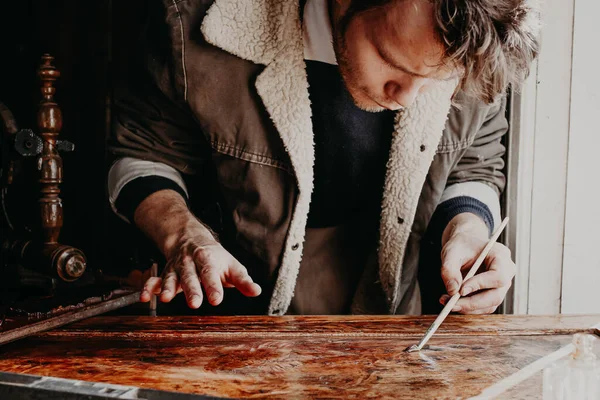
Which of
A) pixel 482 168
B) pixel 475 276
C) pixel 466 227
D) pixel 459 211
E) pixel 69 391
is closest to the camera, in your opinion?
pixel 69 391

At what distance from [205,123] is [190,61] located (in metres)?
0.18

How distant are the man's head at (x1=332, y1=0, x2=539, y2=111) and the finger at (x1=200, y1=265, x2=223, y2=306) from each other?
633 mm

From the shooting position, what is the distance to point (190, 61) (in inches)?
69.8

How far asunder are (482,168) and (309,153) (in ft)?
2.13

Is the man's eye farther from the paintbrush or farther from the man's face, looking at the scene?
the paintbrush

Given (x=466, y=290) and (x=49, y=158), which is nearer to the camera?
(x=466, y=290)

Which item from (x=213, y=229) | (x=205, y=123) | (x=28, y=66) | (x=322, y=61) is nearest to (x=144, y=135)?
(x=205, y=123)

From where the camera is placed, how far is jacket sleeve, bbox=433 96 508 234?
1.94 meters

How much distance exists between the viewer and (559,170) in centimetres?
208

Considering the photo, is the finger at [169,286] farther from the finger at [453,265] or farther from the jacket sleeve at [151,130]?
the finger at [453,265]

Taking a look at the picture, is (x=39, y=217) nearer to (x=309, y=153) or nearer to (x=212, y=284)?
(x=309, y=153)

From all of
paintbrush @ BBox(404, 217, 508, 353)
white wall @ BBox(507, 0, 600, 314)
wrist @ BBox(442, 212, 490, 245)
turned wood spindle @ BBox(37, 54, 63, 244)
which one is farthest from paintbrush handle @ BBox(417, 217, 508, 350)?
turned wood spindle @ BBox(37, 54, 63, 244)

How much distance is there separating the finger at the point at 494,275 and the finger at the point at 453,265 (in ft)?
0.08

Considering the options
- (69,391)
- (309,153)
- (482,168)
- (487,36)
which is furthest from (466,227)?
(69,391)
